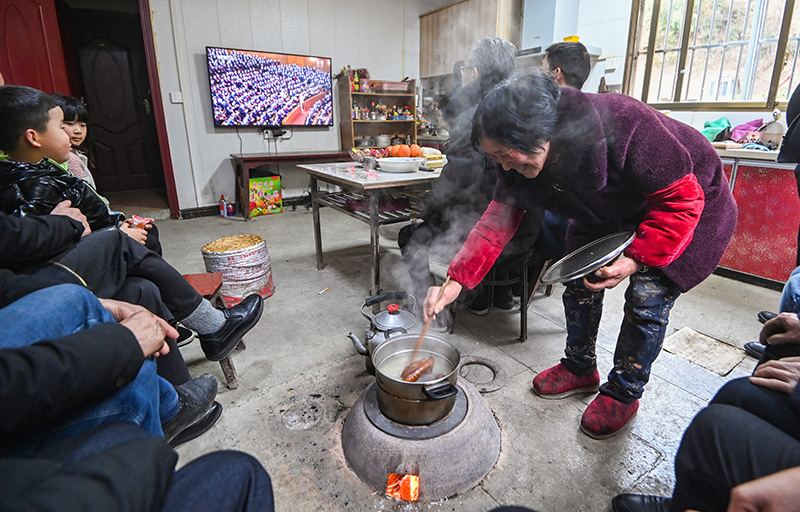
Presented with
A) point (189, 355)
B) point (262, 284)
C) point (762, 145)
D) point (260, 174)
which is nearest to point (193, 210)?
point (260, 174)

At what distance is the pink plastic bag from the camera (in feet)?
11.3

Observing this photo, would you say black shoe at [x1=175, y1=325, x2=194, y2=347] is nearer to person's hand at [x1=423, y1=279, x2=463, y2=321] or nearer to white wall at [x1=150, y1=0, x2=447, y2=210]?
person's hand at [x1=423, y1=279, x2=463, y2=321]

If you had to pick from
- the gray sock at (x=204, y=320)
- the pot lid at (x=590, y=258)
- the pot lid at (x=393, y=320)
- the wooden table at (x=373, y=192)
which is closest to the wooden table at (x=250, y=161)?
the wooden table at (x=373, y=192)

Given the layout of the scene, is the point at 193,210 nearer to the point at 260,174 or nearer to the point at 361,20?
the point at 260,174

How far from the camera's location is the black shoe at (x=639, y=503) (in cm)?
124

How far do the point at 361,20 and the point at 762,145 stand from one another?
5.31 metres

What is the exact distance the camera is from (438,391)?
1312 mm

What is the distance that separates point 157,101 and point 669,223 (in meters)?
5.56

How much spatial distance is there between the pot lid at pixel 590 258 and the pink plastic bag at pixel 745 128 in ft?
10.3

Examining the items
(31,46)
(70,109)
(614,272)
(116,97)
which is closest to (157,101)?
(31,46)

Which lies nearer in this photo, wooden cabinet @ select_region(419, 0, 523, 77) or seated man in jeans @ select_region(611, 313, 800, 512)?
seated man in jeans @ select_region(611, 313, 800, 512)

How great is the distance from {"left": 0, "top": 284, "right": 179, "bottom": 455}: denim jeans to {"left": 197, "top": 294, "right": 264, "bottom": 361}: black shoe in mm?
642

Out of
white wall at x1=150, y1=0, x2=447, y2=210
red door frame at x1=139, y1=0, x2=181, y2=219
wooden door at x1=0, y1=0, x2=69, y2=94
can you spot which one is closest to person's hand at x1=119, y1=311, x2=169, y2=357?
wooden door at x1=0, y1=0, x2=69, y2=94

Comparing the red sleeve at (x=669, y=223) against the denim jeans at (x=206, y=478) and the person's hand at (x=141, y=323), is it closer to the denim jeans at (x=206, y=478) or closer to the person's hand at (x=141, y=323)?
the denim jeans at (x=206, y=478)
